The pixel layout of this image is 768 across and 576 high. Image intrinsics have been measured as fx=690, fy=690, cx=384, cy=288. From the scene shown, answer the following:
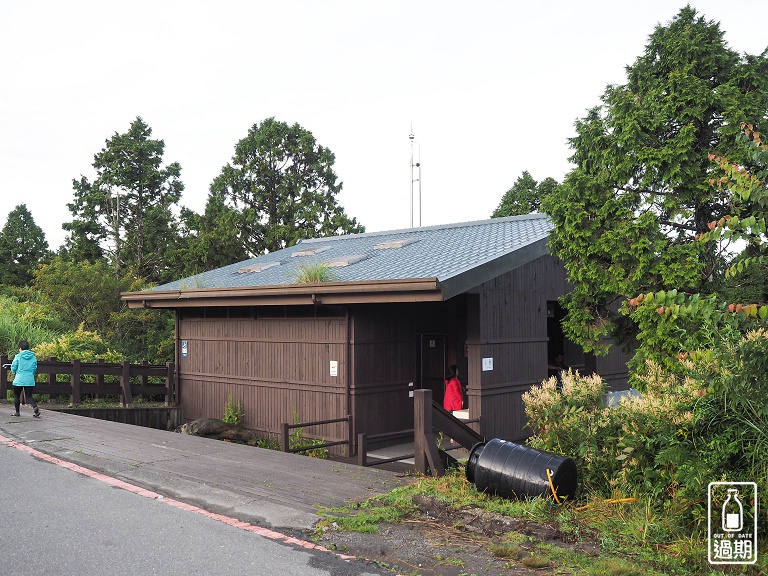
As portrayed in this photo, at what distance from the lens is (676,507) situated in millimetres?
6777

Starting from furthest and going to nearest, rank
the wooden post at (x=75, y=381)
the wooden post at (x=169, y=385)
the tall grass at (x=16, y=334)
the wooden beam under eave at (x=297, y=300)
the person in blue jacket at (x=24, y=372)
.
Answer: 1. the tall grass at (x=16, y=334)
2. the wooden post at (x=169, y=385)
3. the wooden post at (x=75, y=381)
4. the person in blue jacket at (x=24, y=372)
5. the wooden beam under eave at (x=297, y=300)

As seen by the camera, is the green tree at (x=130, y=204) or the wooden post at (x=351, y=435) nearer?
the wooden post at (x=351, y=435)

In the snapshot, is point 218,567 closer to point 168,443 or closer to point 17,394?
point 168,443

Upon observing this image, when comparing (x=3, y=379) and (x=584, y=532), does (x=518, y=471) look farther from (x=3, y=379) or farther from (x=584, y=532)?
(x=3, y=379)

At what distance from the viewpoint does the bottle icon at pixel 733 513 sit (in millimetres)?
6234

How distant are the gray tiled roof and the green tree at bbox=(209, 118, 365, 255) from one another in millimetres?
20730

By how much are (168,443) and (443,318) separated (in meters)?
6.32

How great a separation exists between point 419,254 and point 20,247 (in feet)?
148

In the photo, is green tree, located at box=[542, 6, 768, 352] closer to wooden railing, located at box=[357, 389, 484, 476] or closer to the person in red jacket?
the person in red jacket

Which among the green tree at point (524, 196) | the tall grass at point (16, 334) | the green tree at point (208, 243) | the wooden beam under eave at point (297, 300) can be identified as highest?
the green tree at point (524, 196)

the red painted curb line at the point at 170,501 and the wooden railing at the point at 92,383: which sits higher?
the wooden railing at the point at 92,383

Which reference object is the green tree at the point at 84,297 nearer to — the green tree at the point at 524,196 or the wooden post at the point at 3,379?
the wooden post at the point at 3,379

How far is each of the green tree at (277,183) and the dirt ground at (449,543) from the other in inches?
1387

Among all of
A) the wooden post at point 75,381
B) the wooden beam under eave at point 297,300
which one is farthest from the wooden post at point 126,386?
the wooden beam under eave at point 297,300
